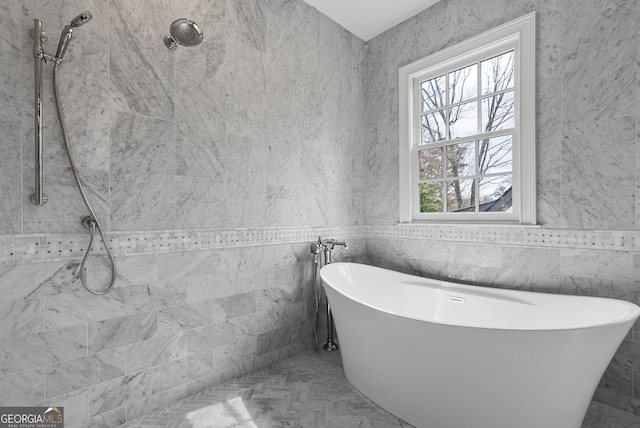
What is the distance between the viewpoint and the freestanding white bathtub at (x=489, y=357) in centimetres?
121

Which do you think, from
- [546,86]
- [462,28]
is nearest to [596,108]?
[546,86]

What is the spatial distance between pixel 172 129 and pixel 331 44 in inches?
66.5

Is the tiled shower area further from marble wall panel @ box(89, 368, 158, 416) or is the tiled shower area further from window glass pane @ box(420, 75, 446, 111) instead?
window glass pane @ box(420, 75, 446, 111)

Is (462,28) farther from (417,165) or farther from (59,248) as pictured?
(59,248)

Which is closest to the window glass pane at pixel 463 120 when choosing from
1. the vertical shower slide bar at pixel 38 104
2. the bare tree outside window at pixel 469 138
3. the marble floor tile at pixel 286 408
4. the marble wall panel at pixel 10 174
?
the bare tree outside window at pixel 469 138

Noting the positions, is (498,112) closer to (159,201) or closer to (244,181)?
(244,181)

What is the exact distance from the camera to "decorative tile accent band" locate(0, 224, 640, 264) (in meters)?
1.39

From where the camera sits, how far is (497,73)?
228cm

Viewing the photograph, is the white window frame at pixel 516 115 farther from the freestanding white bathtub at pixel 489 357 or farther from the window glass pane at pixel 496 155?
the freestanding white bathtub at pixel 489 357

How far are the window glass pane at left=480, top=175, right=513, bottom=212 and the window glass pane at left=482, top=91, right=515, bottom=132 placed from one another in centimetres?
39

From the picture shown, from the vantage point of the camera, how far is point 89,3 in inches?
59.7

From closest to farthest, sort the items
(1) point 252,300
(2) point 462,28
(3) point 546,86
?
(3) point 546,86 → (1) point 252,300 → (2) point 462,28

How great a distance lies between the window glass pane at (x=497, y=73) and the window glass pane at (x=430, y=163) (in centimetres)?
57

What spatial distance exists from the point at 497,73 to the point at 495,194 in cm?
91
